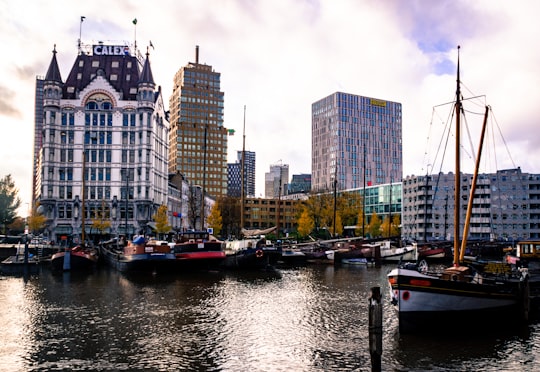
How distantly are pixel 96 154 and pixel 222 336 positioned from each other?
262ft

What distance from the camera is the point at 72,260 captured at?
189 feet

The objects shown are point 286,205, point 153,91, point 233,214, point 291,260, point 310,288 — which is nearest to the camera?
point 310,288

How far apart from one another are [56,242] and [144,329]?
76.1m

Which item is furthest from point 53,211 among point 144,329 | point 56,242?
point 144,329

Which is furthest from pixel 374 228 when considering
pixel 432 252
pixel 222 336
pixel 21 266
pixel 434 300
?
pixel 222 336

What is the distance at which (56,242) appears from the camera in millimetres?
92625

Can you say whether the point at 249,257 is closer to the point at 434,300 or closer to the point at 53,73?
the point at 434,300

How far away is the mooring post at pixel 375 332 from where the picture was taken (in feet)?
54.9

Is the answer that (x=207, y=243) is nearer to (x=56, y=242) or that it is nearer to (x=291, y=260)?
(x=291, y=260)

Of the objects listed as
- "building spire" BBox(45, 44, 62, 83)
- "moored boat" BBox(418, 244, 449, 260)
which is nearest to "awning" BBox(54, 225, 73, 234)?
"building spire" BBox(45, 44, 62, 83)

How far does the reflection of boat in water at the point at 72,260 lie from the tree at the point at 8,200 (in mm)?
40309

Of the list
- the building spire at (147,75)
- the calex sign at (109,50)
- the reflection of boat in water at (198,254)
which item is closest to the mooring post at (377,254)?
the reflection of boat in water at (198,254)

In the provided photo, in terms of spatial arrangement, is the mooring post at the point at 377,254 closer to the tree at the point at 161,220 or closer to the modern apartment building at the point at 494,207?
the tree at the point at 161,220

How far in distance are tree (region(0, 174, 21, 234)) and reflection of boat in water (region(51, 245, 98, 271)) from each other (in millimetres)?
40309
